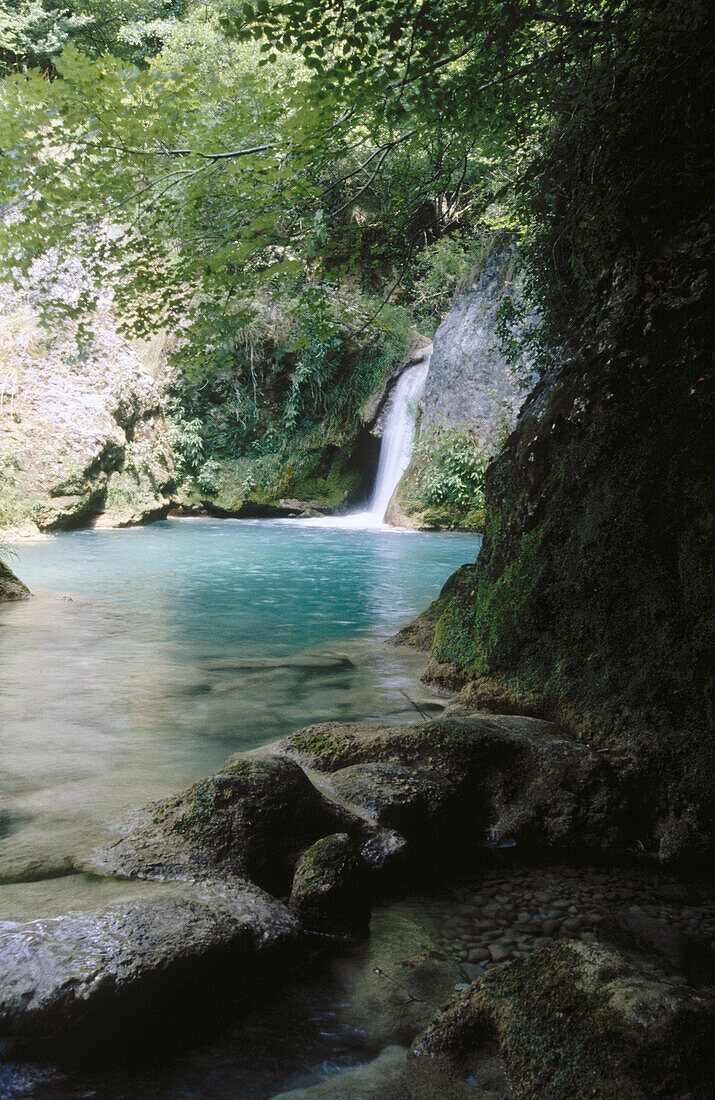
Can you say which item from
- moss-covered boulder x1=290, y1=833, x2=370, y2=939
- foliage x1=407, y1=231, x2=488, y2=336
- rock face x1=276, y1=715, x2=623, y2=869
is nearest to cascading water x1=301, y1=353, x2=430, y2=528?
foliage x1=407, y1=231, x2=488, y2=336

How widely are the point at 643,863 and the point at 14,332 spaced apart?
62.3 ft

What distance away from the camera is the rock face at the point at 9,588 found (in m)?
9.28

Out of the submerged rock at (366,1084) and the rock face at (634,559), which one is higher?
the rock face at (634,559)

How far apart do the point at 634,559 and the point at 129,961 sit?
3083 millimetres

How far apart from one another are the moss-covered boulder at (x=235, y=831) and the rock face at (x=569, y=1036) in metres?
1.03

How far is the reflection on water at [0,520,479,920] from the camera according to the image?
3.72 meters

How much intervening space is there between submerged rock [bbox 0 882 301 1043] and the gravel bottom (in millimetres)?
638

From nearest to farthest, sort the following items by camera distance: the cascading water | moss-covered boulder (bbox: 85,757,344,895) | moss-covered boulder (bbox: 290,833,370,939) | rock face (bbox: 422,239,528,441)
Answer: moss-covered boulder (bbox: 290,833,370,939) < moss-covered boulder (bbox: 85,757,344,895) < rock face (bbox: 422,239,528,441) < the cascading water

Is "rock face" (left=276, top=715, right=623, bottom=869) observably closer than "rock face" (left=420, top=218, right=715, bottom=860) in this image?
Yes

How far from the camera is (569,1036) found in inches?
74.1

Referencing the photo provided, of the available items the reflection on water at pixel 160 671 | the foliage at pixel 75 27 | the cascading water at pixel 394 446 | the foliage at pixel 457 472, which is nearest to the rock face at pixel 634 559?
the reflection on water at pixel 160 671

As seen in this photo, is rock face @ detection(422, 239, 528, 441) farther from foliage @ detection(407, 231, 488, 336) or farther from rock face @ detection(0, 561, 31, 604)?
rock face @ detection(0, 561, 31, 604)

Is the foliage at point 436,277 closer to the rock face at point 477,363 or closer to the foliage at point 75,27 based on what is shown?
the rock face at point 477,363

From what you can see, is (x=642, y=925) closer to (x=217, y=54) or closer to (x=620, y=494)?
(x=620, y=494)
